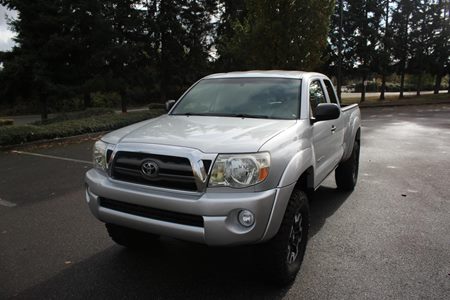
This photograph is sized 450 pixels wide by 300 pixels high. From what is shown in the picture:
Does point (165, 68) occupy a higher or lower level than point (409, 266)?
higher

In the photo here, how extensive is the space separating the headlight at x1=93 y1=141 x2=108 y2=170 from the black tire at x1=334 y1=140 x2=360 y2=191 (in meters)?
3.72

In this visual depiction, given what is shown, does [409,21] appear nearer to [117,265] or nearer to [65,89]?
[65,89]

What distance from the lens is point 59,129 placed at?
12148 mm

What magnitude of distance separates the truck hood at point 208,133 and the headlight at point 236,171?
0.06 metres

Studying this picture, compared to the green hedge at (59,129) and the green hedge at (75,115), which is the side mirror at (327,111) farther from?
the green hedge at (75,115)

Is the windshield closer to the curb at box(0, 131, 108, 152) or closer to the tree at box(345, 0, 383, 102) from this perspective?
the curb at box(0, 131, 108, 152)

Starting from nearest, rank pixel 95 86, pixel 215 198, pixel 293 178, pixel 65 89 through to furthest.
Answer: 1. pixel 215 198
2. pixel 293 178
3. pixel 65 89
4. pixel 95 86

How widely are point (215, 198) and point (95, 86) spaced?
1729cm

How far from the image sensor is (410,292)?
10.4ft

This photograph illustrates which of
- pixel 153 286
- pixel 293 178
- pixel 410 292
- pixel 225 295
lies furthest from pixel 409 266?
pixel 153 286

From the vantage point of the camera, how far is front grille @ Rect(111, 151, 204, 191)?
2865 mm

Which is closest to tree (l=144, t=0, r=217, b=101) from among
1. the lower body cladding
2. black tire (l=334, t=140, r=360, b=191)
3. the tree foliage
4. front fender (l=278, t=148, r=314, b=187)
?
the tree foliage

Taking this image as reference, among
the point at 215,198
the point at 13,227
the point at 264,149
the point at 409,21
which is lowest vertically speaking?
the point at 13,227

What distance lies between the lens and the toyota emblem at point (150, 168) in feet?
9.66
